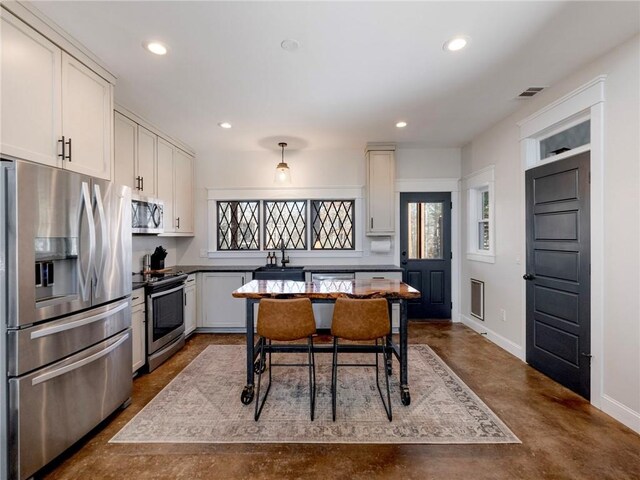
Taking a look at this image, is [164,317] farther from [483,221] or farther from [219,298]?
[483,221]

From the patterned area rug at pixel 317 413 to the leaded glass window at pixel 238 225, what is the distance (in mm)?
2171

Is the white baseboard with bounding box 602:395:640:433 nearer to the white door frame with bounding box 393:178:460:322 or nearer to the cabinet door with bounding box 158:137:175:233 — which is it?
the white door frame with bounding box 393:178:460:322

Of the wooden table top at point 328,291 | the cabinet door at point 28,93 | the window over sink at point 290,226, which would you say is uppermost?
the cabinet door at point 28,93

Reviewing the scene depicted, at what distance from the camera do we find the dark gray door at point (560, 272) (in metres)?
2.52

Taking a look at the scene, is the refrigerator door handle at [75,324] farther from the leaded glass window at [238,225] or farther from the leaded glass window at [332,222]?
the leaded glass window at [332,222]

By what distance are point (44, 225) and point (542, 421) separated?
11.4 feet

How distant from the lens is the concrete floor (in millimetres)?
1741

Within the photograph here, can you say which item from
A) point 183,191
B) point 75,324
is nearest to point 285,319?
point 75,324

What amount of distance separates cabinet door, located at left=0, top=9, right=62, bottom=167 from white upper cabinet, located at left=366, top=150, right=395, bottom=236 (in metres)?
3.48

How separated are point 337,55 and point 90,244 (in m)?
2.16

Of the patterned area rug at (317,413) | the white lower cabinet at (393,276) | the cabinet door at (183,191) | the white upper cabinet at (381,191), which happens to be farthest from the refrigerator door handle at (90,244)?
the white upper cabinet at (381,191)

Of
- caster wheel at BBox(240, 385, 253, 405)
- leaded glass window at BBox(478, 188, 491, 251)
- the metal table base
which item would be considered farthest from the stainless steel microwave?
leaded glass window at BBox(478, 188, 491, 251)

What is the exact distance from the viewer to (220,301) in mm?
4336

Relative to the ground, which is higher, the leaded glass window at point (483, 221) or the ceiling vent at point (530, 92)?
the ceiling vent at point (530, 92)
